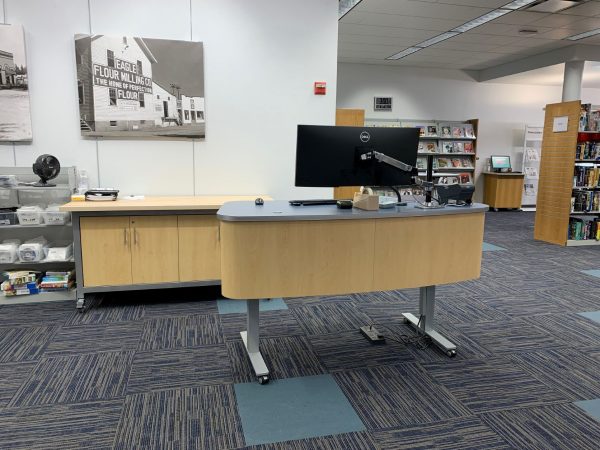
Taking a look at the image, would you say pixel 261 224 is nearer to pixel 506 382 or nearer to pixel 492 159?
pixel 506 382

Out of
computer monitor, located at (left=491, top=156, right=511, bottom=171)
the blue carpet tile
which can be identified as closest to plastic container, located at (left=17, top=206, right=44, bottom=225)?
the blue carpet tile

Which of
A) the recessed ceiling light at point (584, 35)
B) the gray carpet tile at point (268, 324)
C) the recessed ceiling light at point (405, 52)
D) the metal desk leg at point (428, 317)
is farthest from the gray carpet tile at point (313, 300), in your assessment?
the recessed ceiling light at point (584, 35)

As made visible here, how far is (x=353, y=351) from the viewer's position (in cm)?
295

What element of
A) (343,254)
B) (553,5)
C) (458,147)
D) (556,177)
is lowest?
(343,254)

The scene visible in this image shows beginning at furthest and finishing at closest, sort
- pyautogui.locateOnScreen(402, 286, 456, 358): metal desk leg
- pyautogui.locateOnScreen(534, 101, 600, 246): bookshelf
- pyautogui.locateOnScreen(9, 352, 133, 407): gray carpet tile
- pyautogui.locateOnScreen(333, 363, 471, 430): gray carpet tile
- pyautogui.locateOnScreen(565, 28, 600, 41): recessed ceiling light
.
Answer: pyautogui.locateOnScreen(565, 28, 600, 41): recessed ceiling light < pyautogui.locateOnScreen(534, 101, 600, 246): bookshelf < pyautogui.locateOnScreen(402, 286, 456, 358): metal desk leg < pyautogui.locateOnScreen(9, 352, 133, 407): gray carpet tile < pyautogui.locateOnScreen(333, 363, 471, 430): gray carpet tile

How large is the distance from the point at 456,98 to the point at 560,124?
3862mm

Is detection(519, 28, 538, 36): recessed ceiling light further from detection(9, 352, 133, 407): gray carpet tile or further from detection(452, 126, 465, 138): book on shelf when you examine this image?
detection(9, 352, 133, 407): gray carpet tile

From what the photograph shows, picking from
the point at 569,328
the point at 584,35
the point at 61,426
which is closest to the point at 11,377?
the point at 61,426

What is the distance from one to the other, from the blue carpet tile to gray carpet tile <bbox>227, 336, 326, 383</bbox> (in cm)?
8

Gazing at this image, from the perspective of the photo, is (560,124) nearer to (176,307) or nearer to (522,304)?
(522,304)

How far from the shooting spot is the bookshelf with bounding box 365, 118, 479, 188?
9.59 meters

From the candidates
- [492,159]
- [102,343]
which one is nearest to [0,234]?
[102,343]

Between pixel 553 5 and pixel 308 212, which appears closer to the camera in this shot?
pixel 308 212

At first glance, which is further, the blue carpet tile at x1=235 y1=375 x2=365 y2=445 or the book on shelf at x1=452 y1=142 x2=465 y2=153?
the book on shelf at x1=452 y1=142 x2=465 y2=153
